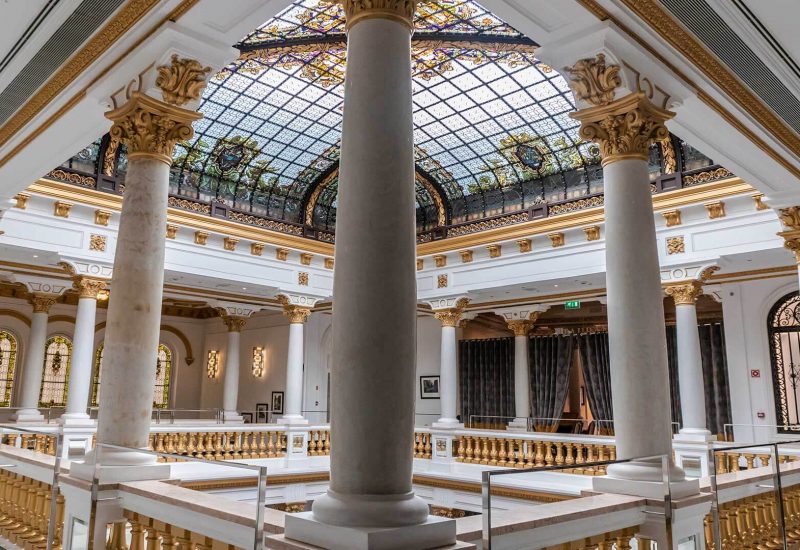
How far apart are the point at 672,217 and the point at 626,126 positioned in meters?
7.41

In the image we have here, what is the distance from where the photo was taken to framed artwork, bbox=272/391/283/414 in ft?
71.1

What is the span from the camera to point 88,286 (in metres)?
12.9

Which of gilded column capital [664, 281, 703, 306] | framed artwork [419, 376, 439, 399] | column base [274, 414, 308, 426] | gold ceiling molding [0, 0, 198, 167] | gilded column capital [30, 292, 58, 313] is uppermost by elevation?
gold ceiling molding [0, 0, 198, 167]

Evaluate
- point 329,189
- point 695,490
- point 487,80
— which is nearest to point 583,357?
point 329,189

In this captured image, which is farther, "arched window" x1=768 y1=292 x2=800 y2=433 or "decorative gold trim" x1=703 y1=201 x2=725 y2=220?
"arched window" x1=768 y1=292 x2=800 y2=433

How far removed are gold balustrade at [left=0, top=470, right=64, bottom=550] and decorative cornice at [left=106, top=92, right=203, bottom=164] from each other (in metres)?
2.95

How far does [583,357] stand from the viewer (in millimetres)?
19406

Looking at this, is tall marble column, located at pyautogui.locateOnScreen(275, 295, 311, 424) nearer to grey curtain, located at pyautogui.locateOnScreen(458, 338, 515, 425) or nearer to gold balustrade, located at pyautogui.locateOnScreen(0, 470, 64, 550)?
grey curtain, located at pyautogui.locateOnScreen(458, 338, 515, 425)

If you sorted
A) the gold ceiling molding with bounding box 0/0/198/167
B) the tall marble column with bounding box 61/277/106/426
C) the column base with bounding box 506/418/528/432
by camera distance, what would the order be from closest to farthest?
1. the gold ceiling molding with bounding box 0/0/198/167
2. the tall marble column with bounding box 61/277/106/426
3. the column base with bounding box 506/418/528/432

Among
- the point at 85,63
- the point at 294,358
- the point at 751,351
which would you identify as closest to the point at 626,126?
the point at 85,63

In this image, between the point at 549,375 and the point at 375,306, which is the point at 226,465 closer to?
the point at 375,306

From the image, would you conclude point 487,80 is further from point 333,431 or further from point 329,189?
point 333,431

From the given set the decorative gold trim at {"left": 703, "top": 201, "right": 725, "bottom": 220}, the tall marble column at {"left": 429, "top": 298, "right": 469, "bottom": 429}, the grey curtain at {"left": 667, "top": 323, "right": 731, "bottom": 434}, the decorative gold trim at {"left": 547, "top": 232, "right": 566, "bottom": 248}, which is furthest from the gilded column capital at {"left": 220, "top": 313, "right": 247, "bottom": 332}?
the decorative gold trim at {"left": 703, "top": 201, "right": 725, "bottom": 220}

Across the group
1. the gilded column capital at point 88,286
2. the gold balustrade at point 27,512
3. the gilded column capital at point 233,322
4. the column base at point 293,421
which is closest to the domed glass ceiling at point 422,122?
the gilded column capital at point 88,286
